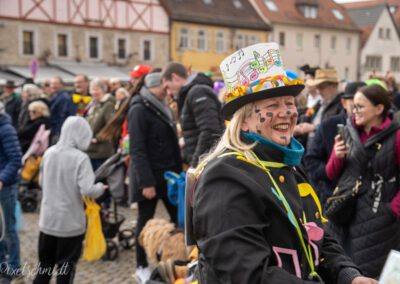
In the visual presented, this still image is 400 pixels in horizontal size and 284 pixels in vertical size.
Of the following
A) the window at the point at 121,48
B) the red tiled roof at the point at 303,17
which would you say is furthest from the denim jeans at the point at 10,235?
the red tiled roof at the point at 303,17

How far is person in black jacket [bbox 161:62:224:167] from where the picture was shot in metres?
5.02

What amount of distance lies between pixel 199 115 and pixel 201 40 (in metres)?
31.2

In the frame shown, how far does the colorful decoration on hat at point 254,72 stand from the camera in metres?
2.14

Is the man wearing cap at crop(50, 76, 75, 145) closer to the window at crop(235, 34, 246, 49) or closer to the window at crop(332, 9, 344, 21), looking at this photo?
the window at crop(235, 34, 246, 49)

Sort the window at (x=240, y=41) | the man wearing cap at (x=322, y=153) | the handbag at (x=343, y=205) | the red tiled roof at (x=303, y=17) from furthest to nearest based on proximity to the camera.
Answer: the red tiled roof at (x=303, y=17), the window at (x=240, y=41), the man wearing cap at (x=322, y=153), the handbag at (x=343, y=205)

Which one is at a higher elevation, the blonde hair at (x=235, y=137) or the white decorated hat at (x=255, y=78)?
the white decorated hat at (x=255, y=78)

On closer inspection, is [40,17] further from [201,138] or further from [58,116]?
[201,138]

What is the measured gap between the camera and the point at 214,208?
1.91 metres

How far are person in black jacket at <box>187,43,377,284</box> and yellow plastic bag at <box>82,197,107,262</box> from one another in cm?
339

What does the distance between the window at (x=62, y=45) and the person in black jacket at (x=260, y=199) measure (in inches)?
1122

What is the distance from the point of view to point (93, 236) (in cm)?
569

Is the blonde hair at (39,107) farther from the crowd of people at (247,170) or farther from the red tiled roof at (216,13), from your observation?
the red tiled roof at (216,13)

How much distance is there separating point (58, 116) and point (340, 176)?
22.1ft

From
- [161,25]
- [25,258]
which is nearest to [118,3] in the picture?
[161,25]
